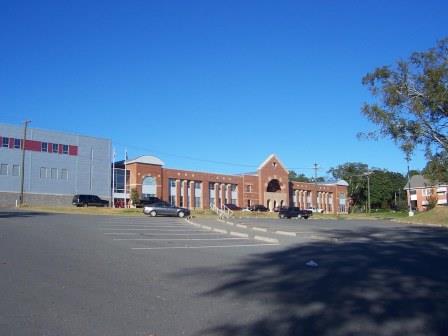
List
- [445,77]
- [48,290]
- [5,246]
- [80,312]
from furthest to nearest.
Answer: [445,77] < [5,246] < [48,290] < [80,312]

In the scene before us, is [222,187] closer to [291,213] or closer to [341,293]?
[291,213]

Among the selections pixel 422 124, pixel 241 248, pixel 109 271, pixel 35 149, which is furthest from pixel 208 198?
pixel 109 271

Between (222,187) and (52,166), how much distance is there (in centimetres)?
3068

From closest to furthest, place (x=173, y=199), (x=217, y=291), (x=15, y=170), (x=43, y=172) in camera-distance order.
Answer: (x=217, y=291), (x=15, y=170), (x=43, y=172), (x=173, y=199)

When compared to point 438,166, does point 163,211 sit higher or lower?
lower

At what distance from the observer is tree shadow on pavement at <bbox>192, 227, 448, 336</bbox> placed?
6891mm

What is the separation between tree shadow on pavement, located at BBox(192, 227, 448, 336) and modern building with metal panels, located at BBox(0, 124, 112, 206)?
5869 cm

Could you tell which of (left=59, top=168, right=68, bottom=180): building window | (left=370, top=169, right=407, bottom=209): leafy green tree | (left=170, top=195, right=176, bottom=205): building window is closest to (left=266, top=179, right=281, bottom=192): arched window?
(left=170, top=195, right=176, bottom=205): building window

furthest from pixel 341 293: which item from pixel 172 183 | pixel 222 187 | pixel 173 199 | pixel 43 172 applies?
pixel 222 187

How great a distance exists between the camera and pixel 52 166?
2808 inches

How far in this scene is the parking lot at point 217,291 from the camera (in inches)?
273

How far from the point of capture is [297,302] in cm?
844

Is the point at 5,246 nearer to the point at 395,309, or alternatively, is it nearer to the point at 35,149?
the point at 395,309

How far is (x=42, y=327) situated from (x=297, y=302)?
12.9 ft
